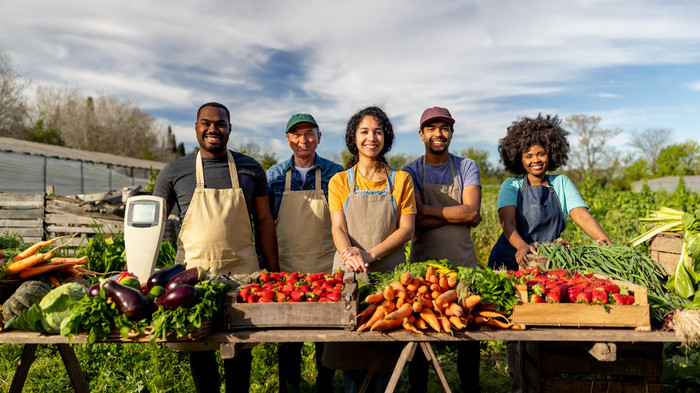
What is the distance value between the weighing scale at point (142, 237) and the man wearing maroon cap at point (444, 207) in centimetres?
180

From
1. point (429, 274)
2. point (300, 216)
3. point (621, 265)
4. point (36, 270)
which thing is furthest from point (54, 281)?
point (621, 265)

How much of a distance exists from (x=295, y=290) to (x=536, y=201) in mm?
2087

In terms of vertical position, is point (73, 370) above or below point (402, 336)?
below

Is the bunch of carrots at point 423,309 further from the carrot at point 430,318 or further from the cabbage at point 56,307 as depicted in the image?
the cabbage at point 56,307

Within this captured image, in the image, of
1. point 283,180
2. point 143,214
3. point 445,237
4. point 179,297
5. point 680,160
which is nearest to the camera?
point 179,297

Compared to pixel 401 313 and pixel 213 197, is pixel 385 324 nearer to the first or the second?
pixel 401 313

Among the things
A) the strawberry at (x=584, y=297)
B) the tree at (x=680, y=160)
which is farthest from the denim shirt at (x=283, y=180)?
the tree at (x=680, y=160)

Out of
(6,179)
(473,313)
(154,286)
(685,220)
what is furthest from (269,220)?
(6,179)

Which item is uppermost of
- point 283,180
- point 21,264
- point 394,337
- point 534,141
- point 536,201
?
point 534,141

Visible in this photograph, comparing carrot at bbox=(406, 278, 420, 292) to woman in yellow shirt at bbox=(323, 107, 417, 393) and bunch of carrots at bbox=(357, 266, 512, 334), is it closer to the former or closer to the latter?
bunch of carrots at bbox=(357, 266, 512, 334)

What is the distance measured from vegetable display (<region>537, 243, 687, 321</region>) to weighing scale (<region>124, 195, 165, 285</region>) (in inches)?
99.6

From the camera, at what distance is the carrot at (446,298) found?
2.47m

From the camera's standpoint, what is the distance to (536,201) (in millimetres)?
3660

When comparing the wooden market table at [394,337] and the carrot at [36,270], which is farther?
the carrot at [36,270]
